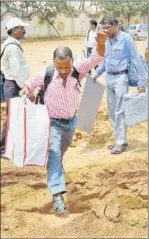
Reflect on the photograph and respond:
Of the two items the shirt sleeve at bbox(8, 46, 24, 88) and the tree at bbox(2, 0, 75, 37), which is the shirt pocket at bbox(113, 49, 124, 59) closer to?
the shirt sleeve at bbox(8, 46, 24, 88)

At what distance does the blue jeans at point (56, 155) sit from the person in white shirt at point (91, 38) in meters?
0.31

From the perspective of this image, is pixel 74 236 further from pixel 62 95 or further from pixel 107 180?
pixel 62 95

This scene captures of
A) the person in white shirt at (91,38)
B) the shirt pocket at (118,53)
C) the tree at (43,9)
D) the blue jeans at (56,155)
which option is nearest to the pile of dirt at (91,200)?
the shirt pocket at (118,53)

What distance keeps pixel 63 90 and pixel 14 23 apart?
0.35 meters

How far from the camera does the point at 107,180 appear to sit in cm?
337

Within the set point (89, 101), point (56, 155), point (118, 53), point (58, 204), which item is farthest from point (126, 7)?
point (118, 53)

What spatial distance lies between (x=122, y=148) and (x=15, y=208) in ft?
2.70

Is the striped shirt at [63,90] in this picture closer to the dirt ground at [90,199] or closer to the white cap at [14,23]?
the white cap at [14,23]

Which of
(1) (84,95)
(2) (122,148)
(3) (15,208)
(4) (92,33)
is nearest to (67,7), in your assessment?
(4) (92,33)

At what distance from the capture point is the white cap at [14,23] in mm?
1989

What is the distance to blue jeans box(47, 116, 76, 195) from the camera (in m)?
2.08

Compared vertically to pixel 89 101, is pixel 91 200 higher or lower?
lower

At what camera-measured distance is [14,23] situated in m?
2.09

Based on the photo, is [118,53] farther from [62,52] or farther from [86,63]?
[62,52]
